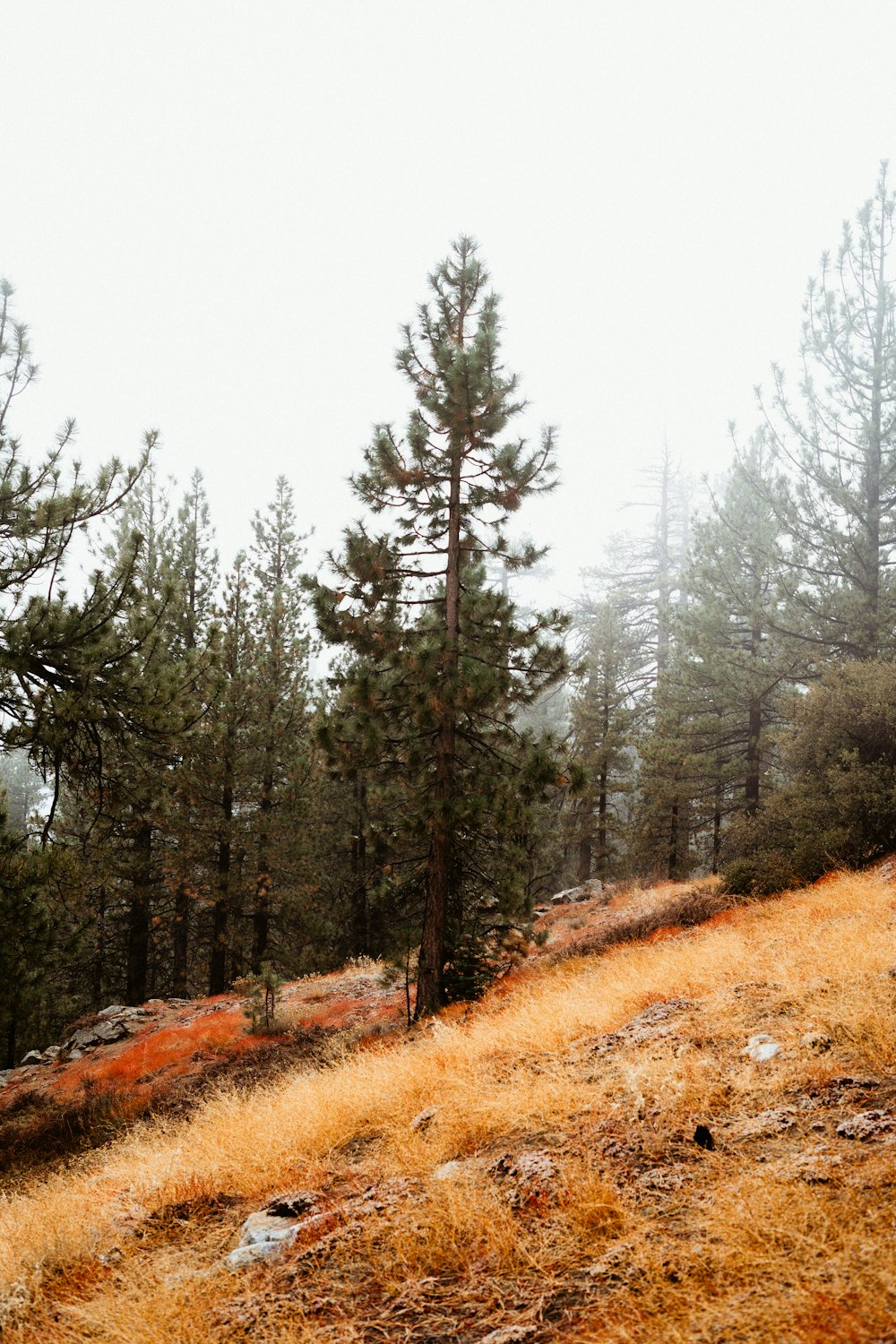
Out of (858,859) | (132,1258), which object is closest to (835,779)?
(858,859)

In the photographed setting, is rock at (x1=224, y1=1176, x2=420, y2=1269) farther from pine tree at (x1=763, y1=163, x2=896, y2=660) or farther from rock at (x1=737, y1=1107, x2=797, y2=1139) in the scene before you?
pine tree at (x1=763, y1=163, x2=896, y2=660)

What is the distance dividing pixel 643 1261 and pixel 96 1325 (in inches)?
82.3

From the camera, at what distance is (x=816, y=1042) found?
12.3 feet

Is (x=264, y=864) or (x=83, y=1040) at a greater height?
(x=264, y=864)

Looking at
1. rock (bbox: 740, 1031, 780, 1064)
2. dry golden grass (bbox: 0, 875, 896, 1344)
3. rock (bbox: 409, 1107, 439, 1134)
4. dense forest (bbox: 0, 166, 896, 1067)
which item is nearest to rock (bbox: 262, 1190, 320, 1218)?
dry golden grass (bbox: 0, 875, 896, 1344)

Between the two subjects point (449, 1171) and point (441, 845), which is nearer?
point (449, 1171)

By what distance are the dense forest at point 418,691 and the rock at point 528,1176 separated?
5.32 m

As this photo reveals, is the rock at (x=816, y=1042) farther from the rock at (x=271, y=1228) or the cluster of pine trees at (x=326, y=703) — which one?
the cluster of pine trees at (x=326, y=703)

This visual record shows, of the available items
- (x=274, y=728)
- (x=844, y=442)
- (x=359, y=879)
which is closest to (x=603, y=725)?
(x=359, y=879)

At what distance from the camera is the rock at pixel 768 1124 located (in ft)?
9.68

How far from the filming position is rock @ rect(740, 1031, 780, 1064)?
374 centimetres

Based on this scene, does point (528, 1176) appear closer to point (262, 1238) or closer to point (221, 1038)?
point (262, 1238)

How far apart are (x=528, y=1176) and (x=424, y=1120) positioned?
133cm

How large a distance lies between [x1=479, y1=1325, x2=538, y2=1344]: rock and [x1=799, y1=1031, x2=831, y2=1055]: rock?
7.67ft
